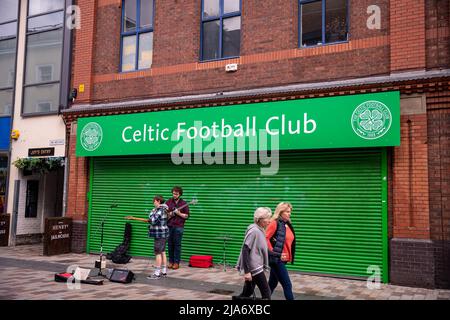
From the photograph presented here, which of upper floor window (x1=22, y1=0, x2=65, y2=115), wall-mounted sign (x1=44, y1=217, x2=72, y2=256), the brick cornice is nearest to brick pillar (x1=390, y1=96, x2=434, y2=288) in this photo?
the brick cornice

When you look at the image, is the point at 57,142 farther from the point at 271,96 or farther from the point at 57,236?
the point at 271,96

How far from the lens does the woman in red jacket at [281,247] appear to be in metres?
6.36

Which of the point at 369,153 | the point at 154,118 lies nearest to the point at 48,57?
the point at 154,118

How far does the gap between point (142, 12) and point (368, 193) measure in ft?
26.3

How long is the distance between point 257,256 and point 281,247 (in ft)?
1.95

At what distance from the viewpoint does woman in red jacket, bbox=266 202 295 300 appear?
6363 millimetres

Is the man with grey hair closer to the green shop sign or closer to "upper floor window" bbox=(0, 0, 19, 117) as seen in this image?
the green shop sign

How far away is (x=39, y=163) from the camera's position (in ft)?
44.4

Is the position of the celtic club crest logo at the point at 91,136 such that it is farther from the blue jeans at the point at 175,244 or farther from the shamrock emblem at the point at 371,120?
the shamrock emblem at the point at 371,120

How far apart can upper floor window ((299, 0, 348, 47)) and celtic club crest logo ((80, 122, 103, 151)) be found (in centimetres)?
587

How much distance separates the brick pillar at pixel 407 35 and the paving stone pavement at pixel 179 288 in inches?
173

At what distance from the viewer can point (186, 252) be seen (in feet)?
36.3

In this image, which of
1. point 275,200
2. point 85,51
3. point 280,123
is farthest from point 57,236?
point 280,123

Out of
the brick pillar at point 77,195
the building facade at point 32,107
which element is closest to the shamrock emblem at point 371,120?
the brick pillar at point 77,195
